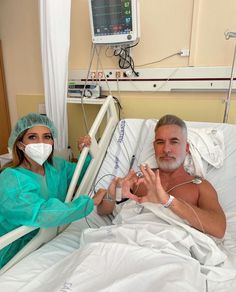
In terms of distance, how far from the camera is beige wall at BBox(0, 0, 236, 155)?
1.81m

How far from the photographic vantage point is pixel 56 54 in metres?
2.06

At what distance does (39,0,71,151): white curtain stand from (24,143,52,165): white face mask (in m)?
0.75

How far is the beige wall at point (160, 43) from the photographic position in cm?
181

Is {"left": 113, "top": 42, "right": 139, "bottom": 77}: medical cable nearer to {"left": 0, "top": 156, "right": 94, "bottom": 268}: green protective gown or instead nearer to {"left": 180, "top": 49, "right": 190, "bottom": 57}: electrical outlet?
{"left": 180, "top": 49, "right": 190, "bottom": 57}: electrical outlet

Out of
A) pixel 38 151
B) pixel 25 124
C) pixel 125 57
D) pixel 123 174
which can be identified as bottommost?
pixel 123 174

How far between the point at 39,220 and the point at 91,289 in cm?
44

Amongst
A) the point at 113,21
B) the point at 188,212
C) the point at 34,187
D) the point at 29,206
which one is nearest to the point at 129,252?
the point at 188,212

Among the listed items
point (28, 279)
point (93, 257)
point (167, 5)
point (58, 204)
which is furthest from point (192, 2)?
point (28, 279)

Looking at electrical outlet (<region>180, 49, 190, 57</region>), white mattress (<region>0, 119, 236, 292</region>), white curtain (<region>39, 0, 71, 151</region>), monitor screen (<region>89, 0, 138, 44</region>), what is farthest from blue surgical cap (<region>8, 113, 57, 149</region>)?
electrical outlet (<region>180, 49, 190, 57</region>)

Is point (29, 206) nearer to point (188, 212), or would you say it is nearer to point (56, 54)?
point (188, 212)

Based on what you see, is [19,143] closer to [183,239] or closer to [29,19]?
[183,239]

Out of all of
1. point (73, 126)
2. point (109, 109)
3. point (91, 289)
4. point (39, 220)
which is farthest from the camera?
point (73, 126)

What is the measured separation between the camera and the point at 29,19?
8.46 ft

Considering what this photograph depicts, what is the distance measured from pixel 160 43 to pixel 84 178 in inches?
48.0
